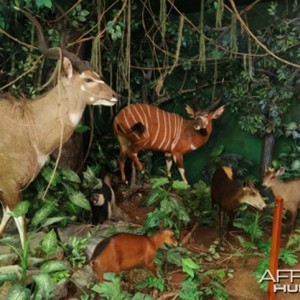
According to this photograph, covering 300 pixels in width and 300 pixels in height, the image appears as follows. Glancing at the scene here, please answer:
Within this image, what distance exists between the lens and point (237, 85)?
4590mm

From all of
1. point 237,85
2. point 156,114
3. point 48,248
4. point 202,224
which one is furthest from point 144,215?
point 237,85

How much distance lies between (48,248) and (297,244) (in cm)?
200

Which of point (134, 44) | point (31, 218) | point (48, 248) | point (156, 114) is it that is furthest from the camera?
point (134, 44)

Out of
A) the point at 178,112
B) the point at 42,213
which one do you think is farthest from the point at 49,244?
the point at 178,112

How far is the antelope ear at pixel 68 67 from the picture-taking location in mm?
3043

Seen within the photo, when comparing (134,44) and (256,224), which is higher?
(134,44)

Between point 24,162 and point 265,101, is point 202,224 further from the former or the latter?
point 24,162

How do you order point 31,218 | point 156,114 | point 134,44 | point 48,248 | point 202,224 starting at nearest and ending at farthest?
point 48,248, point 31,218, point 202,224, point 156,114, point 134,44

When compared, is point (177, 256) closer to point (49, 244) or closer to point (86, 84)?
point (49, 244)

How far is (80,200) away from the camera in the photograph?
3.72 m

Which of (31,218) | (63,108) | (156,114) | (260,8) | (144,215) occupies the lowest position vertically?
(144,215)

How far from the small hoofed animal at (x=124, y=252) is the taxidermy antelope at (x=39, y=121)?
711mm

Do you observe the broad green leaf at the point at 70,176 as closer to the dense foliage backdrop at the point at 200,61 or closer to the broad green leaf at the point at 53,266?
the dense foliage backdrop at the point at 200,61

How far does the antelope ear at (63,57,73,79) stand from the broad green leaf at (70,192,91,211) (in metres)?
1.10
